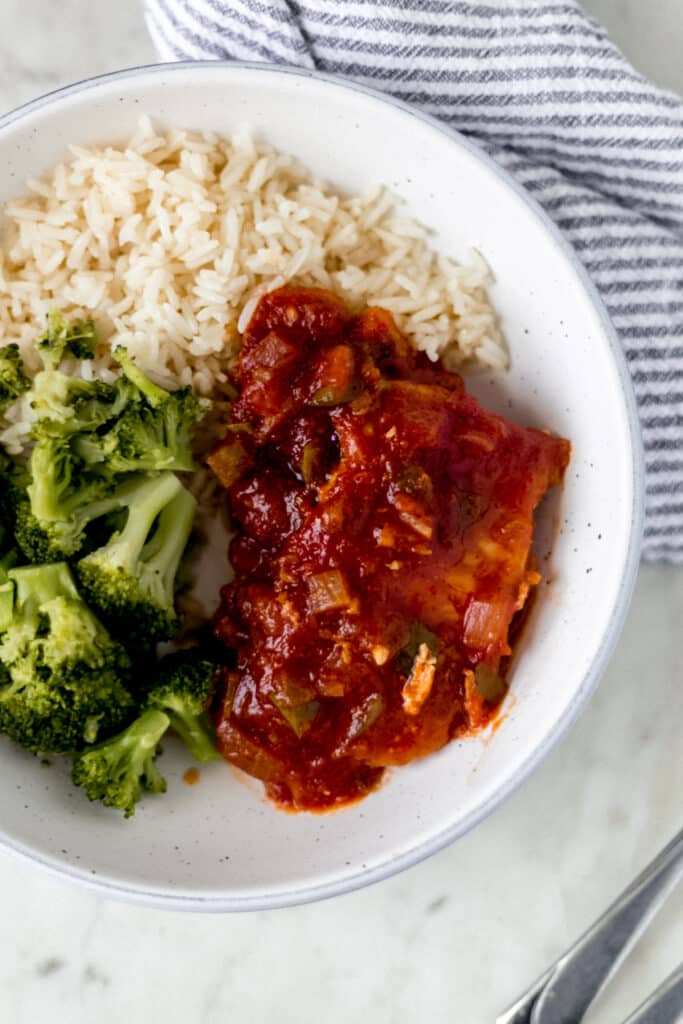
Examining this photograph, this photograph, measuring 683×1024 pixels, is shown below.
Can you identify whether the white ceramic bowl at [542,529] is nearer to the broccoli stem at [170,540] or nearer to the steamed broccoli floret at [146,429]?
the broccoli stem at [170,540]

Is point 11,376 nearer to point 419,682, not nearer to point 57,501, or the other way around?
point 57,501

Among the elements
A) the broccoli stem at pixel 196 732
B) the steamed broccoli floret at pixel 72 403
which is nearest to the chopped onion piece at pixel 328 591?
the broccoli stem at pixel 196 732

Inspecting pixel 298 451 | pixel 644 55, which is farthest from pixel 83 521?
pixel 644 55

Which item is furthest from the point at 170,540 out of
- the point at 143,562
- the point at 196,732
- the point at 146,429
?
the point at 196,732

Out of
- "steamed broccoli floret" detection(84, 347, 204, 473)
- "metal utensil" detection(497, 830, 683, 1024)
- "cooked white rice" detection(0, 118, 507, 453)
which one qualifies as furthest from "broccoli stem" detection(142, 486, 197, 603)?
"metal utensil" detection(497, 830, 683, 1024)

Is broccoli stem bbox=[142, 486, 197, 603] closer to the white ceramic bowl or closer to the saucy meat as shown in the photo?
the saucy meat
